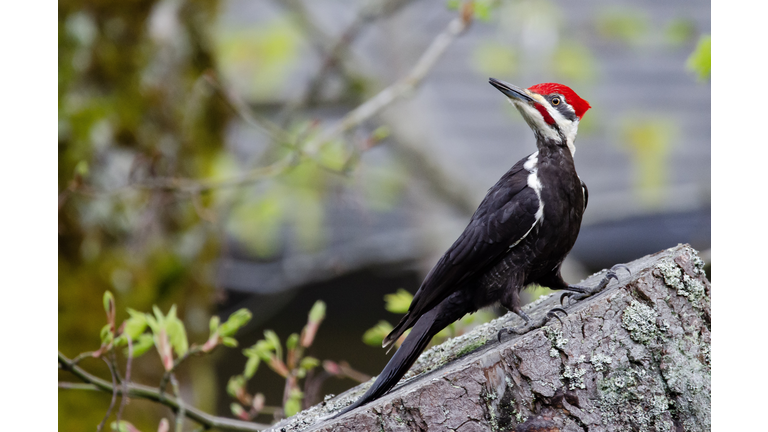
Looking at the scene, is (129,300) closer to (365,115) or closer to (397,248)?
(365,115)

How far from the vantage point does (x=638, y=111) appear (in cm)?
562

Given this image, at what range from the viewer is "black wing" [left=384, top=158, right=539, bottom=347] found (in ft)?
5.73

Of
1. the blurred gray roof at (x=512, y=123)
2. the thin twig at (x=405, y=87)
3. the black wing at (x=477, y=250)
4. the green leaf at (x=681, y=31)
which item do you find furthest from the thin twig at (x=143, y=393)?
the green leaf at (x=681, y=31)

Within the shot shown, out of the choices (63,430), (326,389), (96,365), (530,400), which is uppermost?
(326,389)

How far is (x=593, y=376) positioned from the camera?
1485 mm

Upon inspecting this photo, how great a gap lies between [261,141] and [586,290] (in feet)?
14.4

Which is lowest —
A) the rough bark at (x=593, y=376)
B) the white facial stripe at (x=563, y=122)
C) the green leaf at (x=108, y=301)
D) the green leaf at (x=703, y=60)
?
the rough bark at (x=593, y=376)

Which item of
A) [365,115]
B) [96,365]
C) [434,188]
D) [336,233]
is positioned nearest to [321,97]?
[434,188]

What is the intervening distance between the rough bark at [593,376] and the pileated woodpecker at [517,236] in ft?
0.63

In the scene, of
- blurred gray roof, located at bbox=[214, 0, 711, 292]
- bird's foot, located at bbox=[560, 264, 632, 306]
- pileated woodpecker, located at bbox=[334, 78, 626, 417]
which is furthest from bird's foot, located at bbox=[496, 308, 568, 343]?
blurred gray roof, located at bbox=[214, 0, 711, 292]

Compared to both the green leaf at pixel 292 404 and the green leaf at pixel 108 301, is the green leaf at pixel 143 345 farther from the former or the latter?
the green leaf at pixel 292 404

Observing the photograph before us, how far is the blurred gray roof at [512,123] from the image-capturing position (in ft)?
15.5

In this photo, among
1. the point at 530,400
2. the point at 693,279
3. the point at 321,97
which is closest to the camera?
the point at 530,400

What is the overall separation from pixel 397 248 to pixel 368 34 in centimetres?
256
